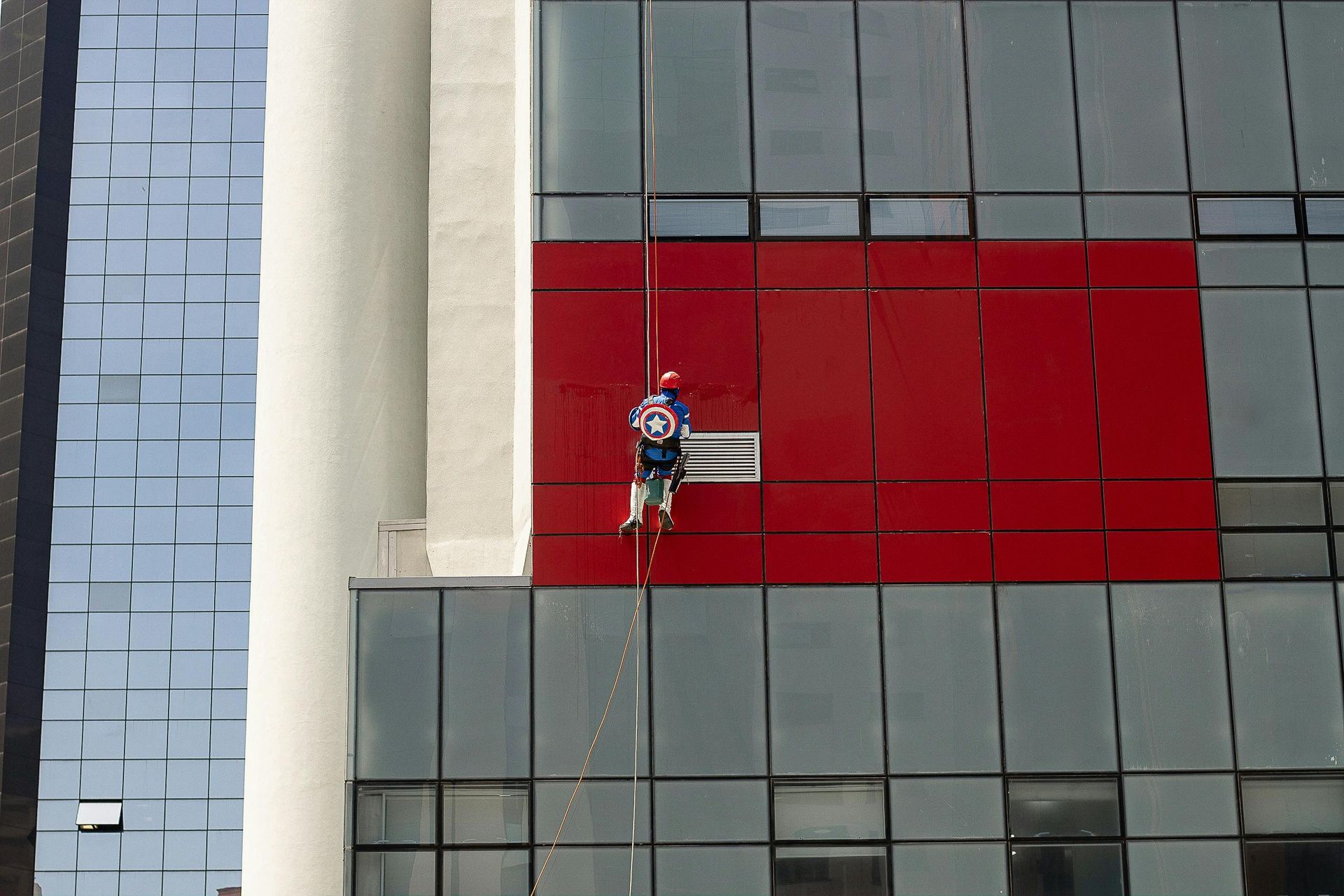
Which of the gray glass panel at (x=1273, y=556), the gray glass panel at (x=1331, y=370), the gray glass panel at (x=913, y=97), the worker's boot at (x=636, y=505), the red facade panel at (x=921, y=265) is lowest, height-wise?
the gray glass panel at (x=1273, y=556)

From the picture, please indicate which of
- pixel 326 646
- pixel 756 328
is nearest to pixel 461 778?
pixel 326 646

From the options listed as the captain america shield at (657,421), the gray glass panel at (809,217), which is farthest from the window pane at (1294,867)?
the gray glass panel at (809,217)

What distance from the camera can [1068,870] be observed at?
21.4 m

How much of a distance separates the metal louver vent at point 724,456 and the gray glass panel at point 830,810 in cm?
470

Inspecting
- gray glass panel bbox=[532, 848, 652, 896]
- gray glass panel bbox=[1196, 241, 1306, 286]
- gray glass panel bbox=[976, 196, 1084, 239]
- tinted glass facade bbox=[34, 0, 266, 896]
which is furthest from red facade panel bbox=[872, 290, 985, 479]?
tinted glass facade bbox=[34, 0, 266, 896]

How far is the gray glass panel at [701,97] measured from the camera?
2314cm

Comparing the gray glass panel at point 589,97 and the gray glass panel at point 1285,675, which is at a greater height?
the gray glass panel at point 589,97

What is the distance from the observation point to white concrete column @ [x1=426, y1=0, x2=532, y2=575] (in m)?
26.5

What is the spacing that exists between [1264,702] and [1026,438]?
5.34 m

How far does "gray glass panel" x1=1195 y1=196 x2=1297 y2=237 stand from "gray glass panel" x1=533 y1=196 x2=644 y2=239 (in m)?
9.19

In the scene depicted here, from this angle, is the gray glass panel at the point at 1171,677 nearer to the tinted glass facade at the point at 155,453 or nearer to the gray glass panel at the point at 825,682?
the gray glass panel at the point at 825,682

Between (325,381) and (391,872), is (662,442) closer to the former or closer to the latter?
(391,872)

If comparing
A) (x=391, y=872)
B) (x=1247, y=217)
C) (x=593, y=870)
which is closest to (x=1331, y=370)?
(x=1247, y=217)

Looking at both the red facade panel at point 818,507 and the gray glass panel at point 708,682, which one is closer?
the gray glass panel at point 708,682
